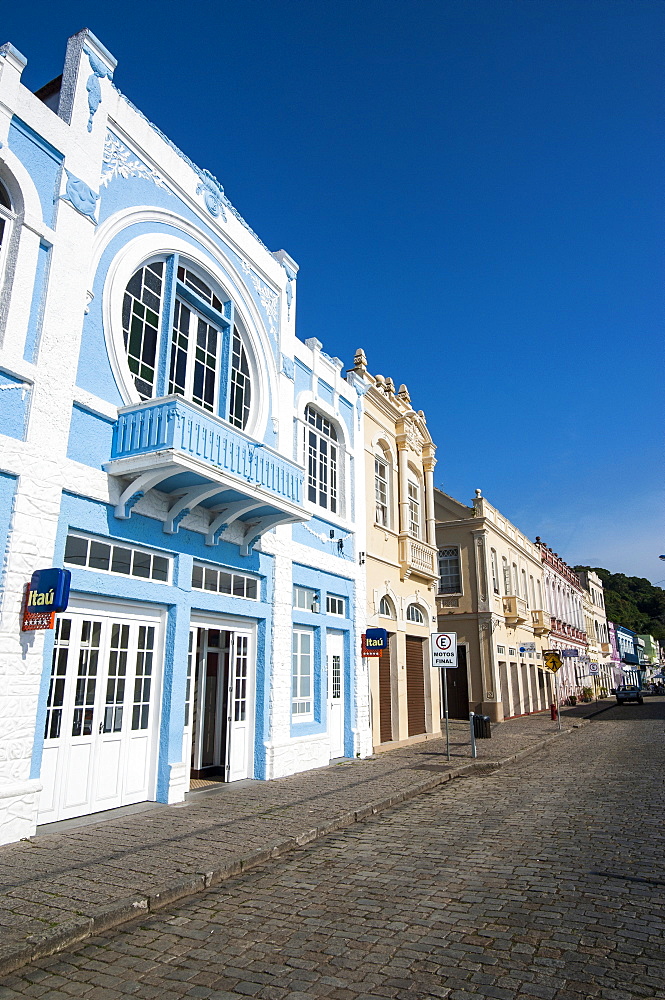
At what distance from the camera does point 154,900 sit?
5.47 meters

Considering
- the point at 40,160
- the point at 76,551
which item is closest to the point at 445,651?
the point at 76,551

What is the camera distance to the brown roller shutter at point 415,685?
744 inches

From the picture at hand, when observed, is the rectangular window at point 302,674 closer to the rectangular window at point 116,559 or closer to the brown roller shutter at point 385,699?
the brown roller shutter at point 385,699

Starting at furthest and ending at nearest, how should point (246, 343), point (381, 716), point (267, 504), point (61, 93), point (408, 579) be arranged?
1. point (408, 579)
2. point (381, 716)
3. point (246, 343)
4. point (267, 504)
5. point (61, 93)

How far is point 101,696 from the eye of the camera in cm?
877

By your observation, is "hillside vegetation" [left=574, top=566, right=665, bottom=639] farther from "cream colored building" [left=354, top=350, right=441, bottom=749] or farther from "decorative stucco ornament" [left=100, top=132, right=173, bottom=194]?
"decorative stucco ornament" [left=100, top=132, right=173, bottom=194]

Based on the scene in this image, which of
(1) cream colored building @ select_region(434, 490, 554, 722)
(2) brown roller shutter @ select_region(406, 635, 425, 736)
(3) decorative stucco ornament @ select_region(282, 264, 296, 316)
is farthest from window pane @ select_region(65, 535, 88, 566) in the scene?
(1) cream colored building @ select_region(434, 490, 554, 722)

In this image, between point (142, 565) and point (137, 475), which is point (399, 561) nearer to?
point (142, 565)

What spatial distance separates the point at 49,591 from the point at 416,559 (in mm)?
13298

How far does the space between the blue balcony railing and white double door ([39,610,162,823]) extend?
232 cm

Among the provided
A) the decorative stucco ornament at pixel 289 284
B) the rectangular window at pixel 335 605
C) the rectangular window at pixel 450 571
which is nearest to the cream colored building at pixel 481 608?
the rectangular window at pixel 450 571

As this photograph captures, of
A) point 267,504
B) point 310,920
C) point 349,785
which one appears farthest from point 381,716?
point 310,920

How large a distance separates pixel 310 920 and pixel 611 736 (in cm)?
1928

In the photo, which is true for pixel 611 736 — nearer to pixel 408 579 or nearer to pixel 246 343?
pixel 408 579
